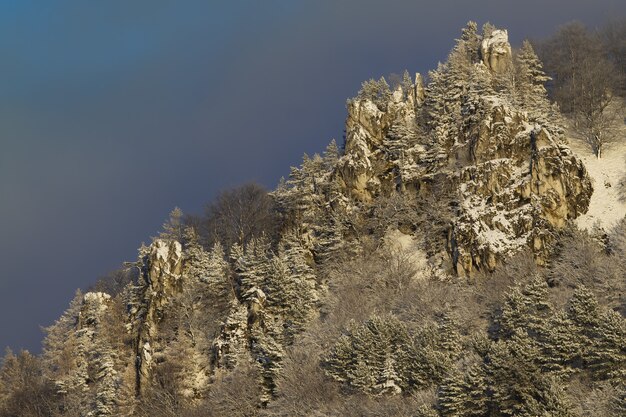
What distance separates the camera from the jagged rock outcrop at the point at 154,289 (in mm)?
76312

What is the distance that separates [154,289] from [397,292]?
33144 millimetres

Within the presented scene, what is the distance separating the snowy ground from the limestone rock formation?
14.1m

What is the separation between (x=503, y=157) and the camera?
227 ft

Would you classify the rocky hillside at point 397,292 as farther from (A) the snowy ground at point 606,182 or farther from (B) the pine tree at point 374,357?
(A) the snowy ground at point 606,182

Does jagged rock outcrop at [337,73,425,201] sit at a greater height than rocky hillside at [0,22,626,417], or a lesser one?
greater

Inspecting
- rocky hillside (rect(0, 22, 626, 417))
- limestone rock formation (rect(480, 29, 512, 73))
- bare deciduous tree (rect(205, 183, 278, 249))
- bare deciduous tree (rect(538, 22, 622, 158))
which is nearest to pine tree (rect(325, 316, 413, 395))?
rocky hillside (rect(0, 22, 626, 417))

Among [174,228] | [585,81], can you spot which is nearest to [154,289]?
[174,228]

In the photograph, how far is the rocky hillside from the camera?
→ 136ft

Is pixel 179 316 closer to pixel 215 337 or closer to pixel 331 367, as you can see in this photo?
pixel 215 337

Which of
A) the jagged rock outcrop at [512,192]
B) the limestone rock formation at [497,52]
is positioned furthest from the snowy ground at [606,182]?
the limestone rock formation at [497,52]

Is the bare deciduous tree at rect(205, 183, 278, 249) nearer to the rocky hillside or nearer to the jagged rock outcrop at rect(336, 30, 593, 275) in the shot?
the rocky hillside

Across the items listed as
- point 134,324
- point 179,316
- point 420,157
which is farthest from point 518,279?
point 134,324

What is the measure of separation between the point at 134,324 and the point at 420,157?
4281cm

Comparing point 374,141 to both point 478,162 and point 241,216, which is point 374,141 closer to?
point 478,162
